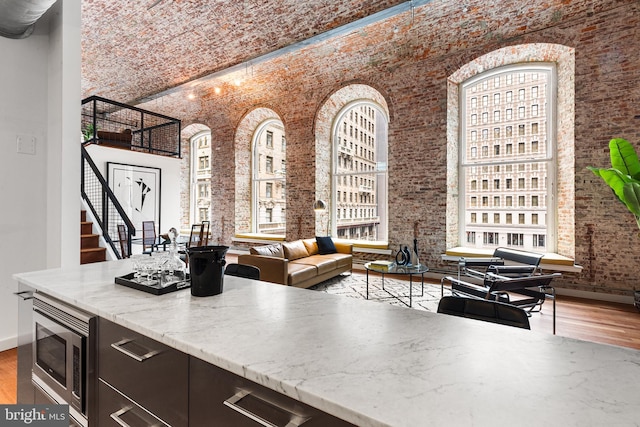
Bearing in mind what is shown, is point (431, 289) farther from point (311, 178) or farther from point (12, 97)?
point (12, 97)

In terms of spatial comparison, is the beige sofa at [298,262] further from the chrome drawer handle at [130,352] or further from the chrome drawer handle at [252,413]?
the chrome drawer handle at [252,413]

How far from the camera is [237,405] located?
2.87 feet

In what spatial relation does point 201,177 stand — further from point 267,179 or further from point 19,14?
point 19,14

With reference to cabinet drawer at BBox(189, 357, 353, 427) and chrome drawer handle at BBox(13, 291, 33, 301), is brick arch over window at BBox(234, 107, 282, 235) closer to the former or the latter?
chrome drawer handle at BBox(13, 291, 33, 301)

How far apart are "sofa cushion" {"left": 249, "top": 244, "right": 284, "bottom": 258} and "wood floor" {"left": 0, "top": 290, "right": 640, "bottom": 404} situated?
9.55ft

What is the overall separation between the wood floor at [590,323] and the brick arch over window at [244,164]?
659 cm

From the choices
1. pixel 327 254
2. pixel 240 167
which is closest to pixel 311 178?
pixel 327 254

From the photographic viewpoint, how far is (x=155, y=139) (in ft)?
33.4

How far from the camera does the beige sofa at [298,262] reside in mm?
4664

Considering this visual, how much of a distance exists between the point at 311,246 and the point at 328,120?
3.36 m

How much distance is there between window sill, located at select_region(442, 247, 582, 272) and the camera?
16.8 ft

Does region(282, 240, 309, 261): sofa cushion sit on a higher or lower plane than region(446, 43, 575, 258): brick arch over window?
lower

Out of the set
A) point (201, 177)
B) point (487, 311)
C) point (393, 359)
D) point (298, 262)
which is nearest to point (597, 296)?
point (298, 262)

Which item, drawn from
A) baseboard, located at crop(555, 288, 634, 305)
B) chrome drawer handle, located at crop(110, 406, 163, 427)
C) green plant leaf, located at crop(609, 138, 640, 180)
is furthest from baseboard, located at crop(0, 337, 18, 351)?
baseboard, located at crop(555, 288, 634, 305)
